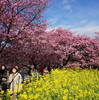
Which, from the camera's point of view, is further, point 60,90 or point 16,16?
point 16,16

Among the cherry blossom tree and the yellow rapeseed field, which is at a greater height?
the cherry blossom tree

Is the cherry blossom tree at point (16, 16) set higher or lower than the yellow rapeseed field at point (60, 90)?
higher

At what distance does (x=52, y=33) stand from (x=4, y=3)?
30.0 feet

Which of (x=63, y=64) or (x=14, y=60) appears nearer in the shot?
(x=14, y=60)

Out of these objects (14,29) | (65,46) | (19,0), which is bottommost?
(65,46)

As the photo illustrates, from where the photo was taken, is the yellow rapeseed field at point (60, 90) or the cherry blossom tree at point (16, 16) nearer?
the yellow rapeseed field at point (60, 90)

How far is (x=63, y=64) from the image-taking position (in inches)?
567

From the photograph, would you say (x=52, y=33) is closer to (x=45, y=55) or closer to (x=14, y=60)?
(x=45, y=55)

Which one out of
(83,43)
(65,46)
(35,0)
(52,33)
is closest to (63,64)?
(65,46)

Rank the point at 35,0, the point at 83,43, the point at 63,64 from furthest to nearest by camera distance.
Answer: the point at 63,64, the point at 83,43, the point at 35,0

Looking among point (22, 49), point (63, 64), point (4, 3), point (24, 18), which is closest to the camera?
point (4, 3)

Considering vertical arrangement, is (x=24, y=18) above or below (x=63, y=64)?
above

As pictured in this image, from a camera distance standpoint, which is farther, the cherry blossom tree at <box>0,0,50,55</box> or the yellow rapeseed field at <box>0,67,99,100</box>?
the cherry blossom tree at <box>0,0,50,55</box>

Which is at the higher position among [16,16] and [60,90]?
[16,16]
